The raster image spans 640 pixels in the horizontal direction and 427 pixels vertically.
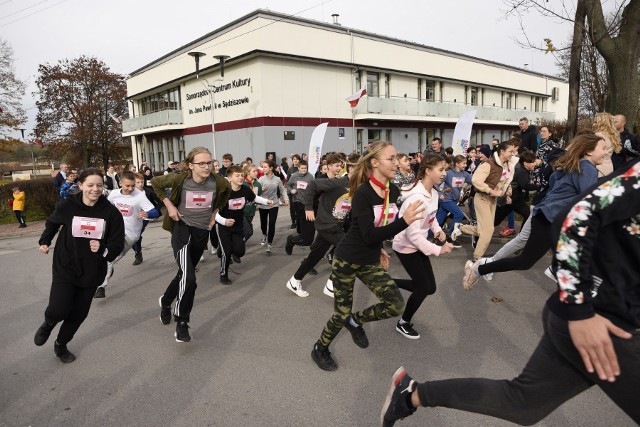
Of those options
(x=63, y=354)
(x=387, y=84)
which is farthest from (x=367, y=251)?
(x=387, y=84)

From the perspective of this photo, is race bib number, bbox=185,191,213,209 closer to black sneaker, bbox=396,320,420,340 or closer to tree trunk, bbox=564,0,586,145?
black sneaker, bbox=396,320,420,340

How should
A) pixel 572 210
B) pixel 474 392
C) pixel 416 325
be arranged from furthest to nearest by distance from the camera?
pixel 416 325 → pixel 474 392 → pixel 572 210

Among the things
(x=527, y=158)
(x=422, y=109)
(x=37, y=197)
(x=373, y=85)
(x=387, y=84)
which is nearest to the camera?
(x=527, y=158)

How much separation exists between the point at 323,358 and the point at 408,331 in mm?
1043

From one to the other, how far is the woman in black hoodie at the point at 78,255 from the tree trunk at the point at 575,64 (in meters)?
9.64

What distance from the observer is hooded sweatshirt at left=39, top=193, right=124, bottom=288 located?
390 centimetres

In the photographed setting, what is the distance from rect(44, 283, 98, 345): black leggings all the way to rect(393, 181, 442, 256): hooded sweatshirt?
2935 mm

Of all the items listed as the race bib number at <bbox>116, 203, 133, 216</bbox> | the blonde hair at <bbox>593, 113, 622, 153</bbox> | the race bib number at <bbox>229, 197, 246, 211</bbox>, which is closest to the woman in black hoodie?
the race bib number at <bbox>116, 203, 133, 216</bbox>

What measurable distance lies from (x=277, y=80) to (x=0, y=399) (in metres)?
21.5

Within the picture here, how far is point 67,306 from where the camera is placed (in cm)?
383

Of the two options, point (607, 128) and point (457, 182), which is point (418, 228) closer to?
point (607, 128)

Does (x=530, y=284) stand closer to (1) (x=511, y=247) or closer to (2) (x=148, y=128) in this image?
(1) (x=511, y=247)

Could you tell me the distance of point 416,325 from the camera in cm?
458

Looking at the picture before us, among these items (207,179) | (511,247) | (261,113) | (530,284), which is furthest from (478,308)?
(261,113)
